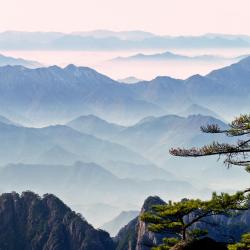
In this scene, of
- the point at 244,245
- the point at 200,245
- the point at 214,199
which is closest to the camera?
the point at 244,245

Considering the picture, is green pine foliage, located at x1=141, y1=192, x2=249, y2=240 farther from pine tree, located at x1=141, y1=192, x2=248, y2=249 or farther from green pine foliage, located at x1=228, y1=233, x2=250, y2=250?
green pine foliage, located at x1=228, y1=233, x2=250, y2=250

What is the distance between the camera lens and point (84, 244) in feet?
655

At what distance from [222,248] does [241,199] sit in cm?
626

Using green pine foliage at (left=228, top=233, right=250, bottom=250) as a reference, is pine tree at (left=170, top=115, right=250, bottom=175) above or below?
above

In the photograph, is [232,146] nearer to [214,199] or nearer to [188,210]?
[214,199]

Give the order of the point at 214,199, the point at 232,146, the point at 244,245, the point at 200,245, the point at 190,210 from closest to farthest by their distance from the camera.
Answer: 1. the point at 232,146
2. the point at 244,245
3. the point at 214,199
4. the point at 200,245
5. the point at 190,210

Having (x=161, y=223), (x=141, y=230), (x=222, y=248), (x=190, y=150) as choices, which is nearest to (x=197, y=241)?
(x=222, y=248)

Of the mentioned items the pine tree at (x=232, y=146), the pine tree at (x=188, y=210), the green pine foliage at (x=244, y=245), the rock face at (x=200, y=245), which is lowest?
the green pine foliage at (x=244, y=245)

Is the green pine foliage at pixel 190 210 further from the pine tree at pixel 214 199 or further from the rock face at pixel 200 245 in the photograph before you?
the rock face at pixel 200 245

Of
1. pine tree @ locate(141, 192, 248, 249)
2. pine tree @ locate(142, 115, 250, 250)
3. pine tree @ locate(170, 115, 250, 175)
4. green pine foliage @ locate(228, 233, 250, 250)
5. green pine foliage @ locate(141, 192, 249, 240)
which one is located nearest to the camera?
pine tree @ locate(170, 115, 250, 175)

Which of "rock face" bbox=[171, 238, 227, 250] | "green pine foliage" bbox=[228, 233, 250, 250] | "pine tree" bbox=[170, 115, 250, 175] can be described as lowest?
"green pine foliage" bbox=[228, 233, 250, 250]

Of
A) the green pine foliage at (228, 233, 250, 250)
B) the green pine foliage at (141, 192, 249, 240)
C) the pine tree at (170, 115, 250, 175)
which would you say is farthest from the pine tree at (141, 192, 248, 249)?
the pine tree at (170, 115, 250, 175)

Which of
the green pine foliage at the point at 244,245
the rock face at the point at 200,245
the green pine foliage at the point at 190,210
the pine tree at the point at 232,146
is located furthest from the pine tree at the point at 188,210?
the pine tree at the point at 232,146

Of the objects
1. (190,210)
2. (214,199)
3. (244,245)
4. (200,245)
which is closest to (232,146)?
(214,199)
